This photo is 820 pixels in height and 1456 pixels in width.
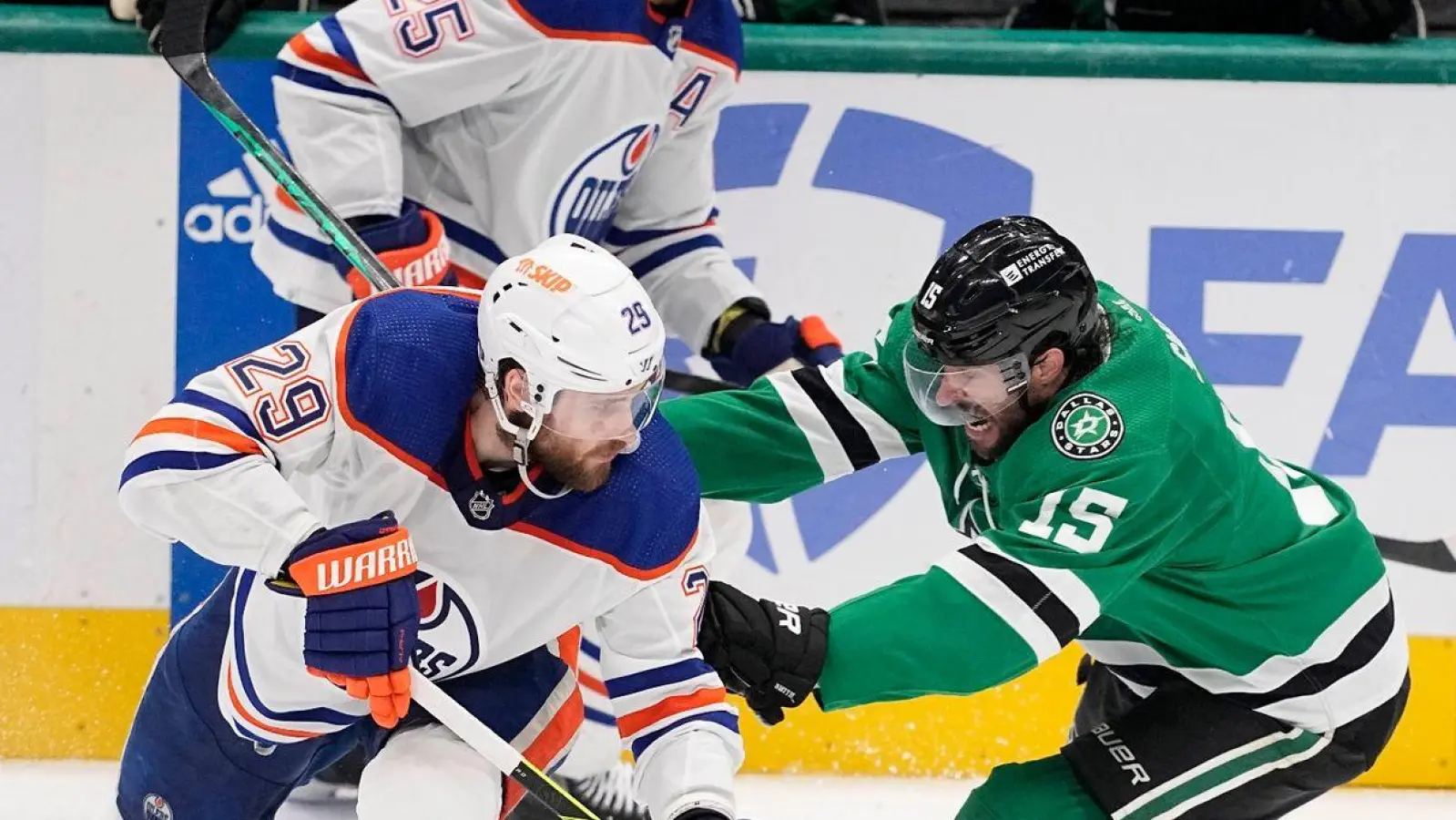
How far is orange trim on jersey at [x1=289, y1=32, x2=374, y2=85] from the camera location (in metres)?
3.05

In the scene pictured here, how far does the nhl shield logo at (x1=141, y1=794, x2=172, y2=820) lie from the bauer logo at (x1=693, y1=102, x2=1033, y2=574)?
55.8 inches

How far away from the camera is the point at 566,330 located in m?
2.18

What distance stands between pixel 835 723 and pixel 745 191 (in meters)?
1.08

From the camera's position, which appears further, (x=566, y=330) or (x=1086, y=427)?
(x=1086, y=427)

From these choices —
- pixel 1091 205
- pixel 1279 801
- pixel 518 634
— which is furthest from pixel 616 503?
pixel 1091 205

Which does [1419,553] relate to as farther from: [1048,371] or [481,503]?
[481,503]

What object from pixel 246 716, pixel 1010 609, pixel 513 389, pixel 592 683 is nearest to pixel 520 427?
pixel 513 389

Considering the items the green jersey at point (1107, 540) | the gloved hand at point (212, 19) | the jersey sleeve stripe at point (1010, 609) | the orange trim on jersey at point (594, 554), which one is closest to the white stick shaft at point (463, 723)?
the orange trim on jersey at point (594, 554)

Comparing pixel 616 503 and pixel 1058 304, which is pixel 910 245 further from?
pixel 616 503

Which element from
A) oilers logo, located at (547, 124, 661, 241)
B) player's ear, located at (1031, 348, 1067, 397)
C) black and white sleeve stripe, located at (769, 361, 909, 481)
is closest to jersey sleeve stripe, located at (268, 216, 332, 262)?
oilers logo, located at (547, 124, 661, 241)

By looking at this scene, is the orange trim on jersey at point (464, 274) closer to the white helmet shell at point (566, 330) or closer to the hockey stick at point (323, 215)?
the hockey stick at point (323, 215)

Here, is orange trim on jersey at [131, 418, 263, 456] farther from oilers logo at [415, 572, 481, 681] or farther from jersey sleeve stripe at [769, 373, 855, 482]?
jersey sleeve stripe at [769, 373, 855, 482]

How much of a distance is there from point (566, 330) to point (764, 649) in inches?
21.7

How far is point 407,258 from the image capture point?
9.99 ft
